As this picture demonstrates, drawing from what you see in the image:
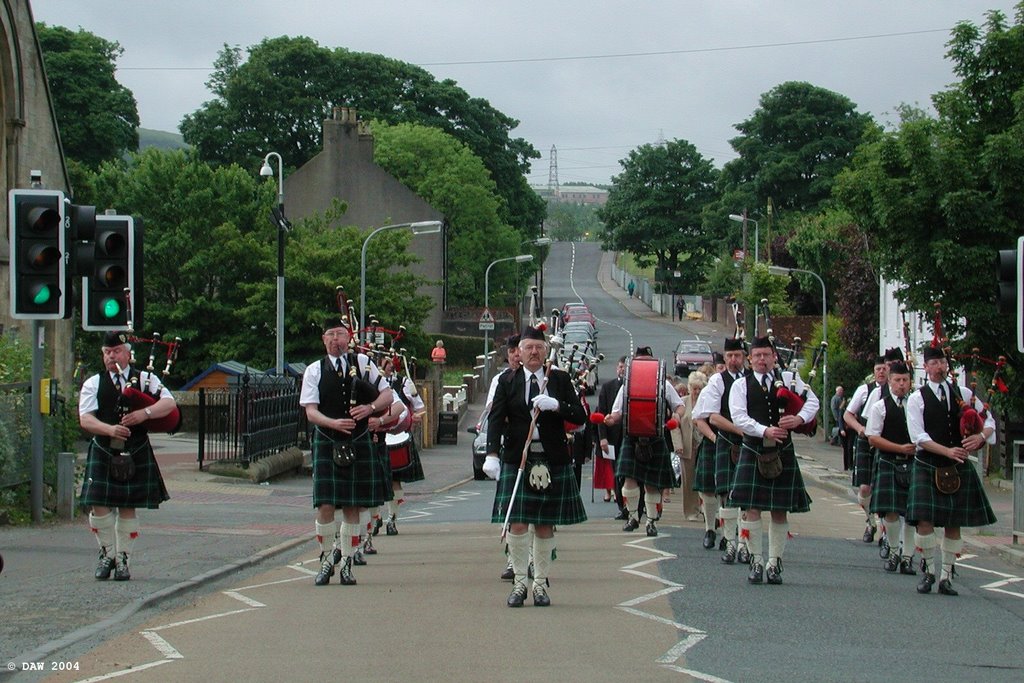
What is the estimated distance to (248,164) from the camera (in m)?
64.0

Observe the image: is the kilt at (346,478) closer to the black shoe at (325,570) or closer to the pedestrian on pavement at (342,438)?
the pedestrian on pavement at (342,438)

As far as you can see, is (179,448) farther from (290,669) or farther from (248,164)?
(248,164)

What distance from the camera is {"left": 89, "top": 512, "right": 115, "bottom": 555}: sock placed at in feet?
34.8

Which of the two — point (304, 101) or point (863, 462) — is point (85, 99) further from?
point (863, 462)

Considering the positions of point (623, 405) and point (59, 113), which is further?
point (59, 113)

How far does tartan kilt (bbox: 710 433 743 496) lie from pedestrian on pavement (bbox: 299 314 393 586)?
116 inches

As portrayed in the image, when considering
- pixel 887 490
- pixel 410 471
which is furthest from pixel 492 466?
pixel 410 471

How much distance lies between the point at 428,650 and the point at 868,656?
2.52 meters

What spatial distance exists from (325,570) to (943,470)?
15.7 ft

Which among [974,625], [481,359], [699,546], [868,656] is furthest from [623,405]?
[481,359]

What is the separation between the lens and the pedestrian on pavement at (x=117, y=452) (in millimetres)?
10492

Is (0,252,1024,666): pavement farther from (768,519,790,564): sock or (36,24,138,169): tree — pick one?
(36,24,138,169): tree

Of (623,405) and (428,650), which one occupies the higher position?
(623,405)

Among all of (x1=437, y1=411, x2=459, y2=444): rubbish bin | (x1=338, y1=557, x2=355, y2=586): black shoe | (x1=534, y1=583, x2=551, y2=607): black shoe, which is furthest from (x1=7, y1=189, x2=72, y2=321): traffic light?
(x1=437, y1=411, x2=459, y2=444): rubbish bin
